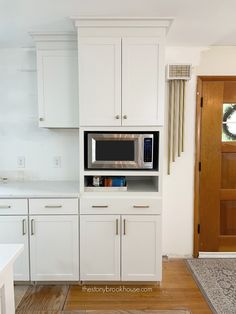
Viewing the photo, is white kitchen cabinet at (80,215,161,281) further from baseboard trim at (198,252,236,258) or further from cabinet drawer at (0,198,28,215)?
baseboard trim at (198,252,236,258)

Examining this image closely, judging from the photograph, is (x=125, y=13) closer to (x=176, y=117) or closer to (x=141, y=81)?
(x=141, y=81)

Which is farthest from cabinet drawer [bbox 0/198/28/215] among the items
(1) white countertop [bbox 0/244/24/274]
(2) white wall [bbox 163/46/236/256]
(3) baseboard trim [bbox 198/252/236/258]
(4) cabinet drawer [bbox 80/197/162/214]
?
(3) baseboard trim [bbox 198/252/236/258]

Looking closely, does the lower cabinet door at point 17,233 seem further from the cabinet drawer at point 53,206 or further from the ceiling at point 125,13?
the ceiling at point 125,13

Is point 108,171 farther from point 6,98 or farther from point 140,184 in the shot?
point 6,98

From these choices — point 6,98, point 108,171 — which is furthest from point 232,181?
point 6,98

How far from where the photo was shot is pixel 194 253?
304 centimetres

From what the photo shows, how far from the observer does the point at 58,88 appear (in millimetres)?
2557

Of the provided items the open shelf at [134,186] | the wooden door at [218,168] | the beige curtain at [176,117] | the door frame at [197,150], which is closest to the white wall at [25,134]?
the open shelf at [134,186]

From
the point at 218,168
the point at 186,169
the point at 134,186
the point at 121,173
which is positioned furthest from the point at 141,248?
the point at 218,168

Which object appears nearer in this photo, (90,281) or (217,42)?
(90,281)

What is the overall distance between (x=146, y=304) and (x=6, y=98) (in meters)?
2.53

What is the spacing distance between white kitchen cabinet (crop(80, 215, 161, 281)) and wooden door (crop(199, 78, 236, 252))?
91 centimetres

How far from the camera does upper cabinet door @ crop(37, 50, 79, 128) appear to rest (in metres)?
2.53

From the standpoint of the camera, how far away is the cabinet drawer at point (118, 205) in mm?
2367
